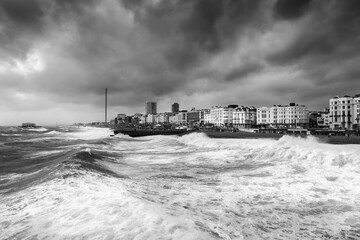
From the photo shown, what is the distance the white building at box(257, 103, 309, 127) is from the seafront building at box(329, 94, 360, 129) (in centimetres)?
3206

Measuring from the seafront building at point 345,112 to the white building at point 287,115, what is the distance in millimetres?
32064

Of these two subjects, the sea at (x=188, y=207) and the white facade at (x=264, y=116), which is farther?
the white facade at (x=264, y=116)

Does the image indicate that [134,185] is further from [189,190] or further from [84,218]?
[84,218]

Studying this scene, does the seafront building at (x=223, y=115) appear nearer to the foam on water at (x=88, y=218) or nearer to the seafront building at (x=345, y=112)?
the seafront building at (x=345, y=112)

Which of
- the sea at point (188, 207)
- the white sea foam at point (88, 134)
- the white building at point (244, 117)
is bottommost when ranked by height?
the white sea foam at point (88, 134)

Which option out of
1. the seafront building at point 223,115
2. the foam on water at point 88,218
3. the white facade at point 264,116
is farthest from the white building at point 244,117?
the foam on water at point 88,218

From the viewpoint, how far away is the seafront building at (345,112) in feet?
339

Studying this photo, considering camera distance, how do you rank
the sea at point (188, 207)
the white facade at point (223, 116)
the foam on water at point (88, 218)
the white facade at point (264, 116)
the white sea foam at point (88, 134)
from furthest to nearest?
the white facade at point (223, 116) < the white facade at point (264, 116) < the white sea foam at point (88, 134) < the sea at point (188, 207) < the foam on water at point (88, 218)

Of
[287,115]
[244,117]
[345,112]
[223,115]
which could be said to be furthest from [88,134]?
[287,115]

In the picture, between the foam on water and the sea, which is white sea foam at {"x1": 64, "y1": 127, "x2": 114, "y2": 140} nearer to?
the sea

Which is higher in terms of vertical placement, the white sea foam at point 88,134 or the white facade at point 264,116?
the white facade at point 264,116

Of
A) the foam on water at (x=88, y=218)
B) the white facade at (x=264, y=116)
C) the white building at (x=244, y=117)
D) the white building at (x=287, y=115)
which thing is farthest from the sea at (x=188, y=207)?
the white building at (x=244, y=117)

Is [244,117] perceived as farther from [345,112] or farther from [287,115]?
[345,112]

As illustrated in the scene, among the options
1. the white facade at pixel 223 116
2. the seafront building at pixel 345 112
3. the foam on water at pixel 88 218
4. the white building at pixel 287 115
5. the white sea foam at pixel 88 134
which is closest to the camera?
the foam on water at pixel 88 218
